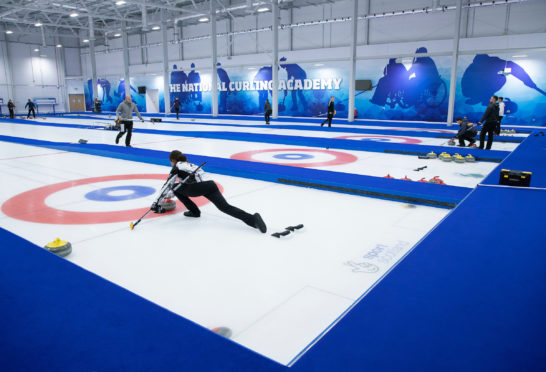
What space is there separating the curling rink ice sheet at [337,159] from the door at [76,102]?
2949 centimetres

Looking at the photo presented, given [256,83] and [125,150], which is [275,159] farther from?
[256,83]

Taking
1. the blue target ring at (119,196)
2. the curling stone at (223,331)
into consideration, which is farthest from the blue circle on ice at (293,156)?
the curling stone at (223,331)

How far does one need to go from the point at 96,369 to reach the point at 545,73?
23305mm

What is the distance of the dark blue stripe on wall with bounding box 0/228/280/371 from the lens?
214cm

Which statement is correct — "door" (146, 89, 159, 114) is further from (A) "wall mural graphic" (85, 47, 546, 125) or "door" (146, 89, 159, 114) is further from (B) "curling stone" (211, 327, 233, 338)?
(B) "curling stone" (211, 327, 233, 338)

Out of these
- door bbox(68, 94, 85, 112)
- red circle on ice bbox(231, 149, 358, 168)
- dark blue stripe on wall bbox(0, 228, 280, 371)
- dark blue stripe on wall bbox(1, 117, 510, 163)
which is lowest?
dark blue stripe on wall bbox(0, 228, 280, 371)

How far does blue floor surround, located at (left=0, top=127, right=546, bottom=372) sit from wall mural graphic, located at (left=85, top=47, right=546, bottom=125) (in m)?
19.9

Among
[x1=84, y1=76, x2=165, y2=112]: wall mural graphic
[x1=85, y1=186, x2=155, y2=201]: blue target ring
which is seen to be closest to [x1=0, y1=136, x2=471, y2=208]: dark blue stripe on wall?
[x1=85, y1=186, x2=155, y2=201]: blue target ring

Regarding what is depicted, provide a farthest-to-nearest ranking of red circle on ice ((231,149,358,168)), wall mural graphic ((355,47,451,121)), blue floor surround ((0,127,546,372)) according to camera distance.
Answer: wall mural graphic ((355,47,451,121)) < red circle on ice ((231,149,358,168)) < blue floor surround ((0,127,546,372))

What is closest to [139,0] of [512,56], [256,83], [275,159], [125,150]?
[256,83]

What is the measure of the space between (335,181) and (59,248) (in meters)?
4.74

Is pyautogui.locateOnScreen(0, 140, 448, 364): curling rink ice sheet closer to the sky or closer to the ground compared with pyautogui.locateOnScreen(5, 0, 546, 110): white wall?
closer to the ground

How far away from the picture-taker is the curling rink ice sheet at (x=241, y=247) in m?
3.15

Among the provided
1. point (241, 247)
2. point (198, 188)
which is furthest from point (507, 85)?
point (241, 247)
